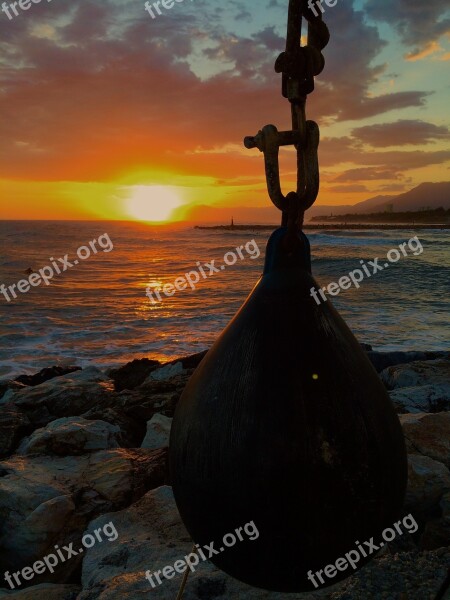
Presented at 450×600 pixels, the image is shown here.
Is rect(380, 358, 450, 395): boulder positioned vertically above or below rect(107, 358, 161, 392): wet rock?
above

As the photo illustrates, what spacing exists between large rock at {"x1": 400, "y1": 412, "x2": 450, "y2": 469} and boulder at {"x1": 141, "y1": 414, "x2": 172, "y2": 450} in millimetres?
2348

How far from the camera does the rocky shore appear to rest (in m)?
2.40

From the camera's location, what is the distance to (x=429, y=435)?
4.09 metres

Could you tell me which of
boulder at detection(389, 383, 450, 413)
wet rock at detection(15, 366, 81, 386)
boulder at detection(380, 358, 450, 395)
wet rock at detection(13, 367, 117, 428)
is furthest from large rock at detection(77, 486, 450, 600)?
wet rock at detection(15, 366, 81, 386)

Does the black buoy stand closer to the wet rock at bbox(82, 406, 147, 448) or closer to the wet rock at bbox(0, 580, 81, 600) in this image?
the wet rock at bbox(0, 580, 81, 600)

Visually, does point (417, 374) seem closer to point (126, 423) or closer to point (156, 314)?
point (126, 423)

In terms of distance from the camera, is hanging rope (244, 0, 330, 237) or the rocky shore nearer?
hanging rope (244, 0, 330, 237)

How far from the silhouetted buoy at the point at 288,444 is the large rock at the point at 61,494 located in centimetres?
221

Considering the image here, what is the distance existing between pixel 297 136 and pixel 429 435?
134 inches

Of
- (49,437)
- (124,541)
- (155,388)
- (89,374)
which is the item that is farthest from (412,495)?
(89,374)

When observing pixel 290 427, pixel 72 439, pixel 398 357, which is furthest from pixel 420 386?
pixel 290 427

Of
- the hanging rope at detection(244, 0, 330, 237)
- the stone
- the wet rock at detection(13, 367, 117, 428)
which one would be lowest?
the stone

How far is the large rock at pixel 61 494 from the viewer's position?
3291 millimetres

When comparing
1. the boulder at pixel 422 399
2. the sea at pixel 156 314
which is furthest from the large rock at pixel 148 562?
the sea at pixel 156 314
